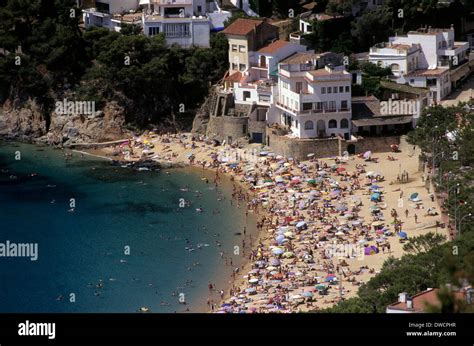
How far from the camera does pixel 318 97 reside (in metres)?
57.2

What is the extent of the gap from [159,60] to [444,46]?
49.8ft

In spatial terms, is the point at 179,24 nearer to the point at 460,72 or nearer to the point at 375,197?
the point at 460,72

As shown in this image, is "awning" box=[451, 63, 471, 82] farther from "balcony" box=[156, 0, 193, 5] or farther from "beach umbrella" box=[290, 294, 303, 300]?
"beach umbrella" box=[290, 294, 303, 300]

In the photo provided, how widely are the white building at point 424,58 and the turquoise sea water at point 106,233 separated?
1163 cm

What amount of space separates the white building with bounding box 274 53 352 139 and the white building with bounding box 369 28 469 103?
159 inches

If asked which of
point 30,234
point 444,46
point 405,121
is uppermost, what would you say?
point 444,46

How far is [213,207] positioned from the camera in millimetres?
53250

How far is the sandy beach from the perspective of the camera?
41.4 metres

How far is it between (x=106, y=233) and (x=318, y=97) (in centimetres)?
1323

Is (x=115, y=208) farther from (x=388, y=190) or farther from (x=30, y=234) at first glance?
(x=388, y=190)

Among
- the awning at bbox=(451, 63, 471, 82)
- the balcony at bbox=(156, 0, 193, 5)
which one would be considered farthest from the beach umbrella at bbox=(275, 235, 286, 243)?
the balcony at bbox=(156, 0, 193, 5)

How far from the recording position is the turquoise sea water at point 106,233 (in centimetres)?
4250

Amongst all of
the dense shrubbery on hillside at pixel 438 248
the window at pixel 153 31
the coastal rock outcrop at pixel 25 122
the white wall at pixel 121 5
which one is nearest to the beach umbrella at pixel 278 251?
the dense shrubbery on hillside at pixel 438 248
